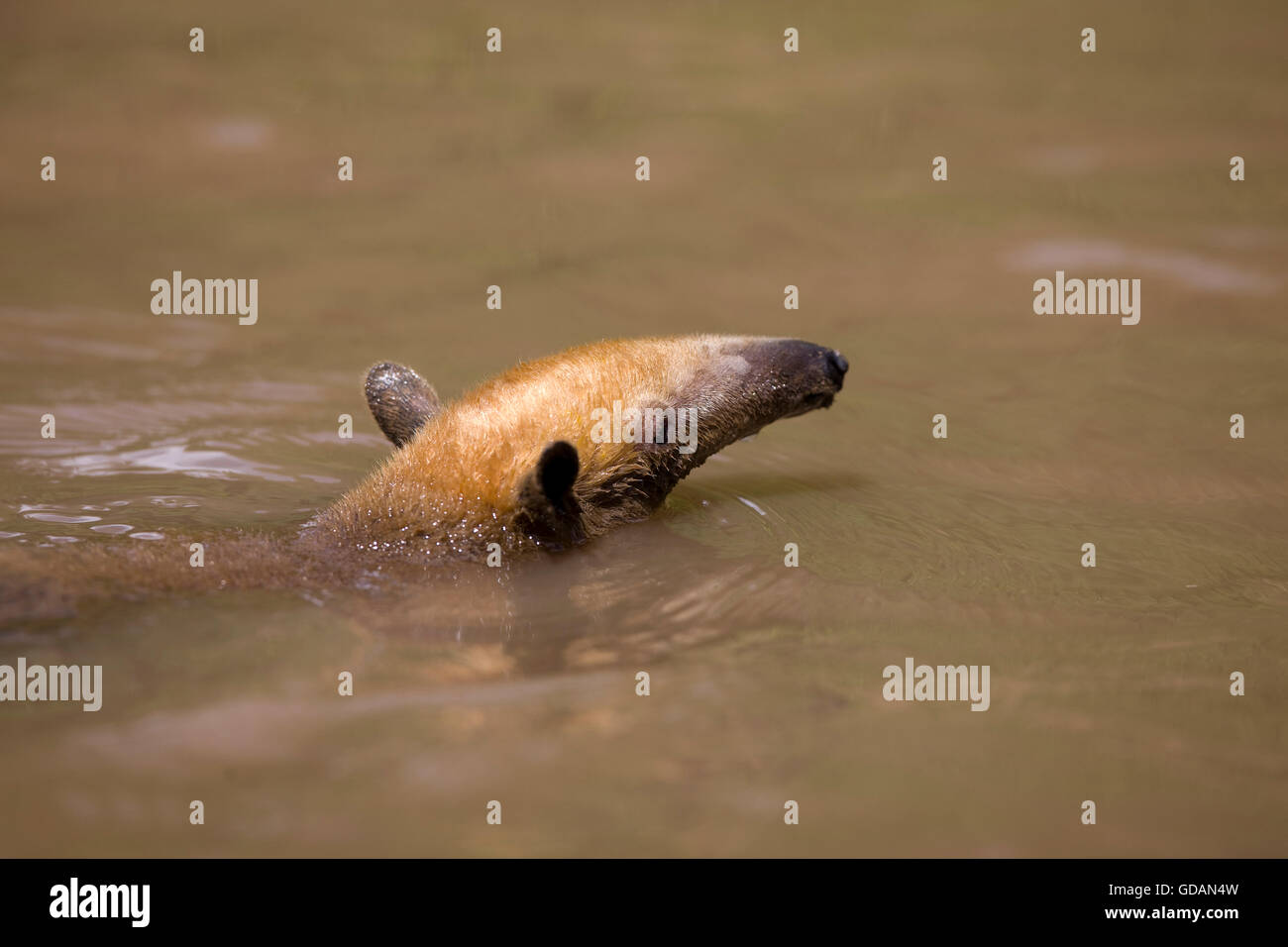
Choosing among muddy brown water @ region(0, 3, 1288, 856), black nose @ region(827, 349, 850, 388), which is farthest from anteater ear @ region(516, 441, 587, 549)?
black nose @ region(827, 349, 850, 388)

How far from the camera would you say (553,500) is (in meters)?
5.09

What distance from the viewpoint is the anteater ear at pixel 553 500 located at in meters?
4.85

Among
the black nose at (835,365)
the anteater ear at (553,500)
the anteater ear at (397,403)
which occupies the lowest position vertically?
the anteater ear at (553,500)

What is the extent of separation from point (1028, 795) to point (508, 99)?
27.2 ft

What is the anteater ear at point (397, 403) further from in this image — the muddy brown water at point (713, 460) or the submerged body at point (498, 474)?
the muddy brown water at point (713, 460)

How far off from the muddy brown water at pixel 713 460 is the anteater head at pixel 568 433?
221 mm

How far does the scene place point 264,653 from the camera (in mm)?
4418

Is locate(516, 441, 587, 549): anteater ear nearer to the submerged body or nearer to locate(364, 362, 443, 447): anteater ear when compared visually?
the submerged body

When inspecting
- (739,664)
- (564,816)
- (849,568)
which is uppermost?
(849,568)

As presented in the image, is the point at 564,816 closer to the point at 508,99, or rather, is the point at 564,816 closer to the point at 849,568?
the point at 849,568

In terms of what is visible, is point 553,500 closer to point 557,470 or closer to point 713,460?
point 557,470

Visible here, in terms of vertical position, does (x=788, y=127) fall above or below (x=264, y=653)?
above

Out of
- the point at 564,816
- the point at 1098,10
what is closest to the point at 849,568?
the point at 564,816

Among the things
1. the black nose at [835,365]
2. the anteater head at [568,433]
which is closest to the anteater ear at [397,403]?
the anteater head at [568,433]
